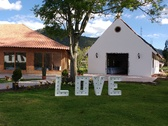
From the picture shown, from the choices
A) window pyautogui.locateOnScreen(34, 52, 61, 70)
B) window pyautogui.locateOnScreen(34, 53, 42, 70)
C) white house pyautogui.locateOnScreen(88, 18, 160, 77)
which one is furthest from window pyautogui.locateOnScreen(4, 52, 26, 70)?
white house pyautogui.locateOnScreen(88, 18, 160, 77)

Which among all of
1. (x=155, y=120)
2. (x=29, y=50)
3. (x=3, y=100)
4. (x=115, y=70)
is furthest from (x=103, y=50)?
(x=155, y=120)

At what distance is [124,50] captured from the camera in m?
27.2

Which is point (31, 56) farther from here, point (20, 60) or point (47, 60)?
point (47, 60)

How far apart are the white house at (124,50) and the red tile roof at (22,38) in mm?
3717

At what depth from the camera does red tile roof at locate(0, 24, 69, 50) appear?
26.5m

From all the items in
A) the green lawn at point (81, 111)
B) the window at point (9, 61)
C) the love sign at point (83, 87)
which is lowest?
the green lawn at point (81, 111)

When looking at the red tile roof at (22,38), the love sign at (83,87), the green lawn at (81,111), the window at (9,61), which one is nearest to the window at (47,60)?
the red tile roof at (22,38)

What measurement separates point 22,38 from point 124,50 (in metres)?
10.8

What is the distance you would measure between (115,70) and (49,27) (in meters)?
14.5

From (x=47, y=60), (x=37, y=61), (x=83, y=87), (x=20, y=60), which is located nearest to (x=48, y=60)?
(x=47, y=60)

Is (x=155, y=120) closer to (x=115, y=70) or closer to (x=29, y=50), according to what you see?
(x=29, y=50)

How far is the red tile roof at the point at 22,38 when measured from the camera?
26469mm

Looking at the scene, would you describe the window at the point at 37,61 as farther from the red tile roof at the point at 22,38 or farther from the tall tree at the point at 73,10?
the tall tree at the point at 73,10

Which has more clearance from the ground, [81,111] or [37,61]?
[37,61]
